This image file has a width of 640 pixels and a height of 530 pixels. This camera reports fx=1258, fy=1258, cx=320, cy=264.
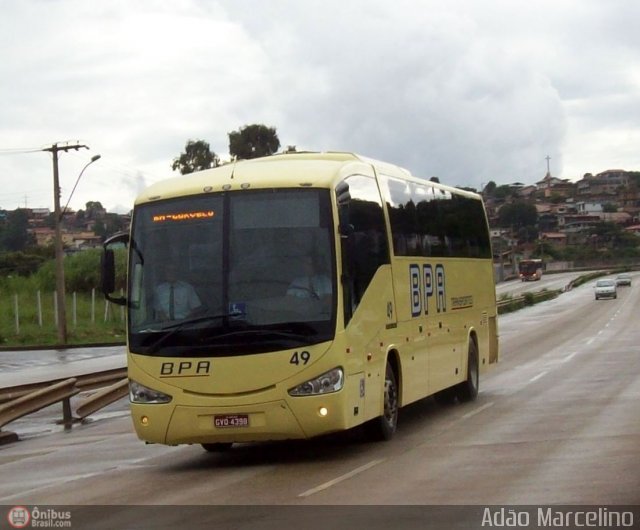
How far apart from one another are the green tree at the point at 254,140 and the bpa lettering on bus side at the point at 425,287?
75.9 m

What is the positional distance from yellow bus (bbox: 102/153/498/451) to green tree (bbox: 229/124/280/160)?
259 ft

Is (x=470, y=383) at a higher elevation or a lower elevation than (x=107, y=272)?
lower

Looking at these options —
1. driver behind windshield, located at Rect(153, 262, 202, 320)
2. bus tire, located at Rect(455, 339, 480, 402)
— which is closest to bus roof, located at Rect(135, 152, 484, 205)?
driver behind windshield, located at Rect(153, 262, 202, 320)

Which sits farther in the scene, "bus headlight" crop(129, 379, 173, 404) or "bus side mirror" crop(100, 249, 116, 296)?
"bus side mirror" crop(100, 249, 116, 296)

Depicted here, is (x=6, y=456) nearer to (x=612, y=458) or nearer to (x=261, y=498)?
(x=261, y=498)

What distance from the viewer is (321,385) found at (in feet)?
41.7

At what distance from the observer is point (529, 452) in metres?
12.9

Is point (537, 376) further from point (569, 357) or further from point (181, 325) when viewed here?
point (181, 325)

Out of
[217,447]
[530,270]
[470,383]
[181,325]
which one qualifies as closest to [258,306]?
[181,325]

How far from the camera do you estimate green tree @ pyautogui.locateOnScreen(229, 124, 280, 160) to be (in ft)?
306

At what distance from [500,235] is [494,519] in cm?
18965

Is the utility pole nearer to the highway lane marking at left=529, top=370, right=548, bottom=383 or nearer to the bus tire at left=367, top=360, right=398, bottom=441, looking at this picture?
the highway lane marking at left=529, top=370, right=548, bottom=383

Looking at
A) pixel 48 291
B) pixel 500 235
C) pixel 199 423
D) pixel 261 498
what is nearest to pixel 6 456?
pixel 199 423
